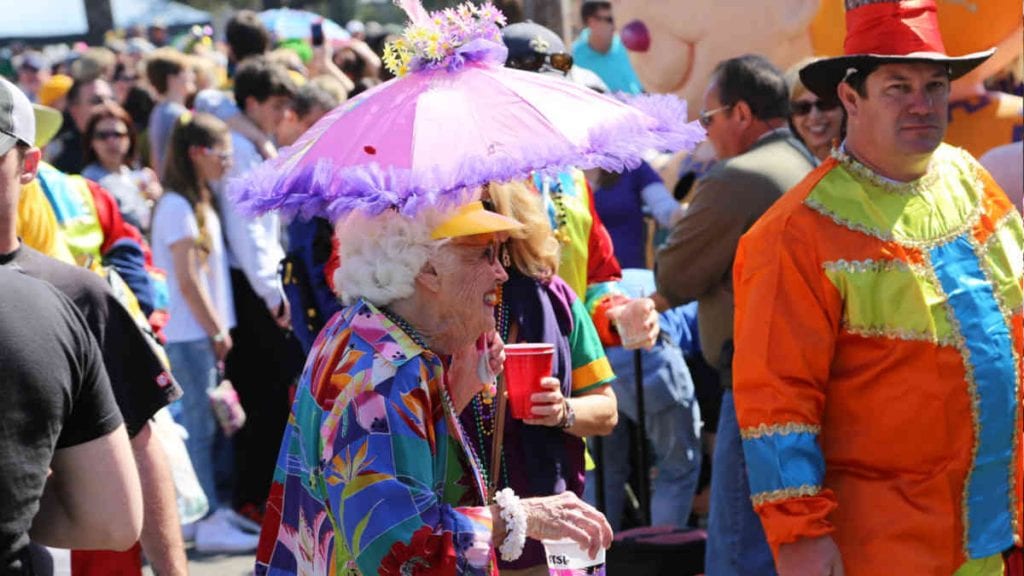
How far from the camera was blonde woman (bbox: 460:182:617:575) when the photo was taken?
364cm

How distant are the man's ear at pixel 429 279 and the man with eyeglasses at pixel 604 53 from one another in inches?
296

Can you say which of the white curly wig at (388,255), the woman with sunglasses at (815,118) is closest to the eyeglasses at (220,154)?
the woman with sunglasses at (815,118)

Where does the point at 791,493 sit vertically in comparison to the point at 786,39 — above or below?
below

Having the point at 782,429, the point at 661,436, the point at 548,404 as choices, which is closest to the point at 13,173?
the point at 548,404

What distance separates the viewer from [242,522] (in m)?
7.82

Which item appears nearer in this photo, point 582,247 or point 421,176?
point 421,176

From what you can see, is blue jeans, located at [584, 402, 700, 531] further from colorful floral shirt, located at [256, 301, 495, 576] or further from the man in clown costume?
colorful floral shirt, located at [256, 301, 495, 576]

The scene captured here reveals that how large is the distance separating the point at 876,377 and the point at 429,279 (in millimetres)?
1276

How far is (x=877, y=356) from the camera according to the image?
3.71 metres

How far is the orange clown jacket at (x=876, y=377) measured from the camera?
3.68 meters

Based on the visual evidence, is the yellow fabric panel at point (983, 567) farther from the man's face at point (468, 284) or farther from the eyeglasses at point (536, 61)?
the eyeglasses at point (536, 61)

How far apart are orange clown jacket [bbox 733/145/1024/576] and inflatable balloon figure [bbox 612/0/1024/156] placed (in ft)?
13.0

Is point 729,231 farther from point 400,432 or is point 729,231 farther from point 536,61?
point 400,432

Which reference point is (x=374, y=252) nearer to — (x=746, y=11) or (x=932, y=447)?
(x=932, y=447)
